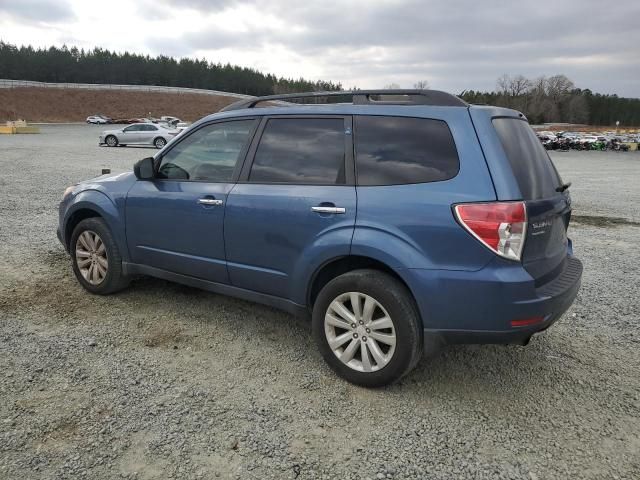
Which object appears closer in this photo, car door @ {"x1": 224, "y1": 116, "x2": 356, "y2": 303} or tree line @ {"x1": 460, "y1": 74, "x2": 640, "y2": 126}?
car door @ {"x1": 224, "y1": 116, "x2": 356, "y2": 303}

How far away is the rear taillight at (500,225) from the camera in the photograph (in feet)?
9.21

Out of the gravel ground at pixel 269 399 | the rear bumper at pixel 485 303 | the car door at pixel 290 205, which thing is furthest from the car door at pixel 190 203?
the rear bumper at pixel 485 303

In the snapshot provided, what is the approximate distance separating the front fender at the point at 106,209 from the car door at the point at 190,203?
0.32 feet

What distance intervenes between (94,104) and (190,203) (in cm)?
8769

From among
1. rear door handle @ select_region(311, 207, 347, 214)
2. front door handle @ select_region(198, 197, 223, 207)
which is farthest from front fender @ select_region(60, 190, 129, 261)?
rear door handle @ select_region(311, 207, 347, 214)

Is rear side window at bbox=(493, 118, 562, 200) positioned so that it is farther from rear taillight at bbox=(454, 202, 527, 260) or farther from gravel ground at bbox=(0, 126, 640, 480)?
gravel ground at bbox=(0, 126, 640, 480)

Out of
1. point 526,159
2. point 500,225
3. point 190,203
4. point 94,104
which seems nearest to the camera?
point 500,225

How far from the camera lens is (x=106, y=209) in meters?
4.62

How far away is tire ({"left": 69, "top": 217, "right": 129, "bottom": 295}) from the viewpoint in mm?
4648

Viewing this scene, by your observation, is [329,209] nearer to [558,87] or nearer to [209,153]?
[209,153]

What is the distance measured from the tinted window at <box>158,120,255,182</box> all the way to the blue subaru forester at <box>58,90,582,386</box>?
0.04 feet

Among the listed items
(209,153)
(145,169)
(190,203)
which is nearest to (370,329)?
(190,203)

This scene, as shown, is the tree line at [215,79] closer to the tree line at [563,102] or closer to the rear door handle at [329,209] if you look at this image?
the tree line at [563,102]

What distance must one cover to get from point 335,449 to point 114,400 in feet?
4.65
